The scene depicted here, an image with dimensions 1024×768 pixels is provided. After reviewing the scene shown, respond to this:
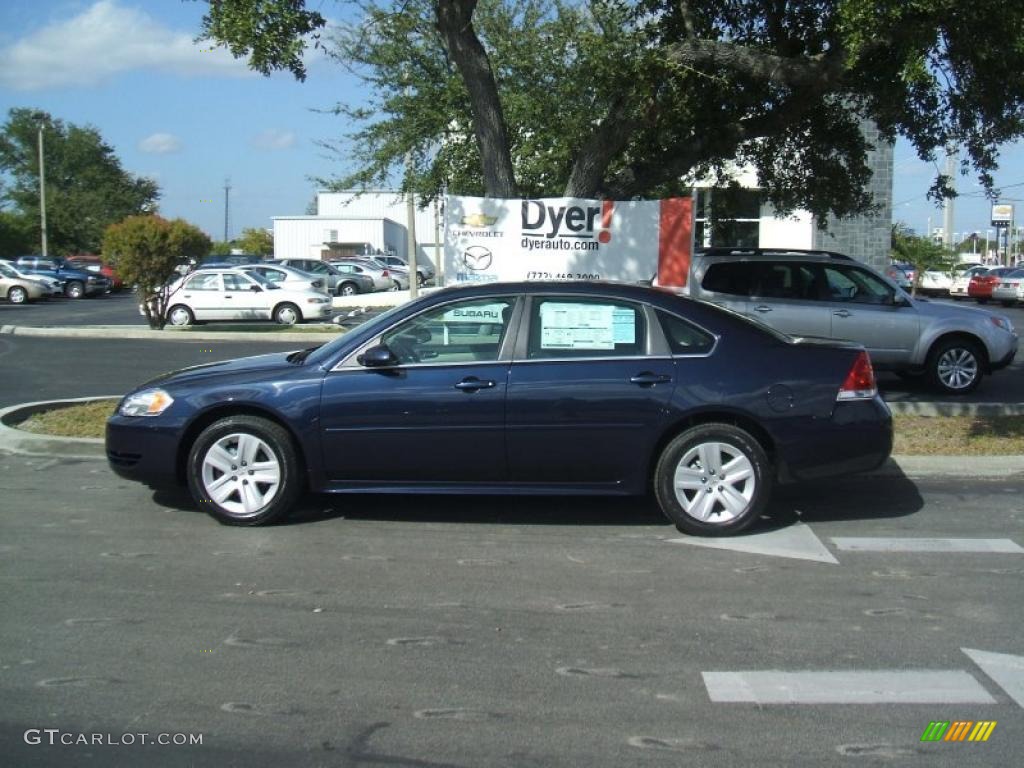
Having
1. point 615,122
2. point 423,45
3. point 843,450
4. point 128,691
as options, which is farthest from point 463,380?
point 423,45

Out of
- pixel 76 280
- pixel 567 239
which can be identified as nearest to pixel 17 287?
pixel 76 280

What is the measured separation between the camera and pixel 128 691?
4184mm

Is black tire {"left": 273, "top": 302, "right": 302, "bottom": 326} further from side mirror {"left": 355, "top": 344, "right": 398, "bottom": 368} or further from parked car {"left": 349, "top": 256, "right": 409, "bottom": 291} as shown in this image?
parked car {"left": 349, "top": 256, "right": 409, "bottom": 291}

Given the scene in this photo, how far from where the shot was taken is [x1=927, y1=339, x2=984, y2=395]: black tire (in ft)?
40.1

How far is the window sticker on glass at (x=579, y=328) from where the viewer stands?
654 cm

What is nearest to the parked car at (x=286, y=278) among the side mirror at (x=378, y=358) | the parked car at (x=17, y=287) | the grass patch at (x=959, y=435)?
the parked car at (x=17, y=287)

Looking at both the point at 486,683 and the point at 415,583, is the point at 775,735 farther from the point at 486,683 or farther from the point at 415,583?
the point at 415,583

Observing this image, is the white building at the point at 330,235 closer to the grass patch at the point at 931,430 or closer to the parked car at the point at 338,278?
the parked car at the point at 338,278

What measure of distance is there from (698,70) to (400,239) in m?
63.8

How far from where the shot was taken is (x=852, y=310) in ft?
39.4

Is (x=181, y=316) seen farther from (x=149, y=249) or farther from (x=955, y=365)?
(x=955, y=365)

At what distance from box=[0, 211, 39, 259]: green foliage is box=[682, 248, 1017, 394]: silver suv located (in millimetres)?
58106

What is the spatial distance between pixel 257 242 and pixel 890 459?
257 ft

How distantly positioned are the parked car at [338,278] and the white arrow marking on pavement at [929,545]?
31856mm
